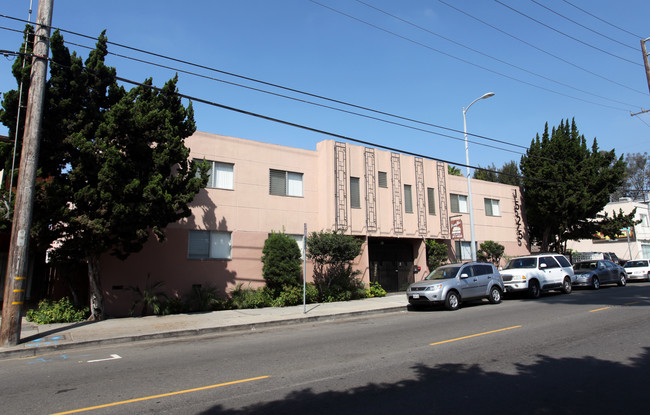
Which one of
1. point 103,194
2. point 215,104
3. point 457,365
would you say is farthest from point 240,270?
point 457,365

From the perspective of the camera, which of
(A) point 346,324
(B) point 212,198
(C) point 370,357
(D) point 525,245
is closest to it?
(C) point 370,357

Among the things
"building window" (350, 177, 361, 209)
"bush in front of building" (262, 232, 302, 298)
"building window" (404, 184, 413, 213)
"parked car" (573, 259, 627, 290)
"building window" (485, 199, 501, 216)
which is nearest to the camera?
"bush in front of building" (262, 232, 302, 298)

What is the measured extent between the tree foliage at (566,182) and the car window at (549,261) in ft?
27.7

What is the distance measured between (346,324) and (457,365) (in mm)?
6187

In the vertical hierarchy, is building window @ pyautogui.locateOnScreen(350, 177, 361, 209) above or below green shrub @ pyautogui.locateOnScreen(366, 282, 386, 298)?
above

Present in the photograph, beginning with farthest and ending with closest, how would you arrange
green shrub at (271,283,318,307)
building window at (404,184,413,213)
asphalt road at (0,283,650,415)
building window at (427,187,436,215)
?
building window at (427,187,436,215), building window at (404,184,413,213), green shrub at (271,283,318,307), asphalt road at (0,283,650,415)

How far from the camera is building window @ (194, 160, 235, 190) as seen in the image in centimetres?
1705

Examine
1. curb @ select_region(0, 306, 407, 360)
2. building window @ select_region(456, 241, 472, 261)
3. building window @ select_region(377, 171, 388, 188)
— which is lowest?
curb @ select_region(0, 306, 407, 360)

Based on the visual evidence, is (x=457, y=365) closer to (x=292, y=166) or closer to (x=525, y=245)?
(x=292, y=166)

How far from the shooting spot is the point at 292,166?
19.2 meters

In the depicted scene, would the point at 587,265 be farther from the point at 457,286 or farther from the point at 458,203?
the point at 457,286

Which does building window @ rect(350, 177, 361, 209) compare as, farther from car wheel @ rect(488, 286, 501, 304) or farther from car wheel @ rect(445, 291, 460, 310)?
car wheel @ rect(488, 286, 501, 304)

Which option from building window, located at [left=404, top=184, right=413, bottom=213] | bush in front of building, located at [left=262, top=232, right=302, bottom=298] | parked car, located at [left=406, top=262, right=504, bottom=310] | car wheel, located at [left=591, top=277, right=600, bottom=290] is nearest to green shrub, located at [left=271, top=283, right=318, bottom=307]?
bush in front of building, located at [left=262, top=232, right=302, bottom=298]

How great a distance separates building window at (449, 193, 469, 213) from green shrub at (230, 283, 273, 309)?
13.4 metres
